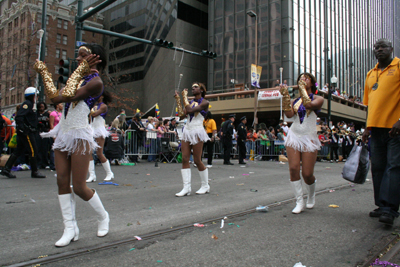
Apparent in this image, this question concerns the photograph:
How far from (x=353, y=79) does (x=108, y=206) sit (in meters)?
49.5

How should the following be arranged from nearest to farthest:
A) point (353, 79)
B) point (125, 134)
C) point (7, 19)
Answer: point (125, 134) → point (353, 79) → point (7, 19)

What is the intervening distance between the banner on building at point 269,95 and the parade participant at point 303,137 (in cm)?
2279

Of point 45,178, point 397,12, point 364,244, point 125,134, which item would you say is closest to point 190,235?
point 364,244

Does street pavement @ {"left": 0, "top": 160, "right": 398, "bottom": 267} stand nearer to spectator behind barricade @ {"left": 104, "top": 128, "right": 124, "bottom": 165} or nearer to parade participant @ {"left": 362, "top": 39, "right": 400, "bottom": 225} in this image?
parade participant @ {"left": 362, "top": 39, "right": 400, "bottom": 225}

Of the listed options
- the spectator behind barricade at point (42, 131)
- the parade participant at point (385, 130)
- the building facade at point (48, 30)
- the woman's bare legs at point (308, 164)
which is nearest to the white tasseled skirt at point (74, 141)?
the woman's bare legs at point (308, 164)

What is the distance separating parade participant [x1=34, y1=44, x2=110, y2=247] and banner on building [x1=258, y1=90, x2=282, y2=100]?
2485 cm

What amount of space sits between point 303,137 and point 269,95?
23.7m

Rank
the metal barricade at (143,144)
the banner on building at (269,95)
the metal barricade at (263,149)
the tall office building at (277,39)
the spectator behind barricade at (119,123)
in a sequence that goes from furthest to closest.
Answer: the tall office building at (277,39) → the banner on building at (269,95) → the metal barricade at (263,149) → the metal barricade at (143,144) → the spectator behind barricade at (119,123)

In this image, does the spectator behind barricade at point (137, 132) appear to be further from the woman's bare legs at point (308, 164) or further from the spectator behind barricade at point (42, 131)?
the woman's bare legs at point (308, 164)

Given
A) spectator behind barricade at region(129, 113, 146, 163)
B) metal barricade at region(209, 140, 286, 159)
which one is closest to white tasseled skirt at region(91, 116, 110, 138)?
spectator behind barricade at region(129, 113, 146, 163)

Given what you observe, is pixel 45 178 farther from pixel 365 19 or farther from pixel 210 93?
pixel 365 19

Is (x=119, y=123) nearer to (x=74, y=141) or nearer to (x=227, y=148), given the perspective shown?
(x=227, y=148)

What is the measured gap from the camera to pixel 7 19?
190 feet

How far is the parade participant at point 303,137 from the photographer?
14.7 ft
